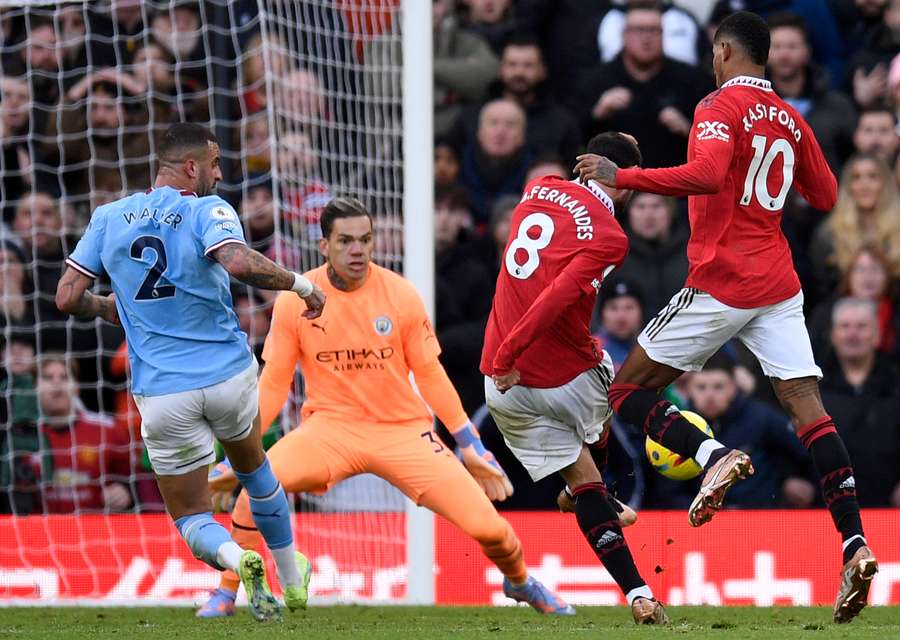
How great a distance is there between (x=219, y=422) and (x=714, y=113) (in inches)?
98.5

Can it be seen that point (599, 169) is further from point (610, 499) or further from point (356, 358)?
point (356, 358)

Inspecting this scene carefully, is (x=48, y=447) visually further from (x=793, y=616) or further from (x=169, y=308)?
(x=793, y=616)

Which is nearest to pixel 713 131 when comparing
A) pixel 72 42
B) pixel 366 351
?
pixel 366 351

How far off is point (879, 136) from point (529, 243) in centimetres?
448

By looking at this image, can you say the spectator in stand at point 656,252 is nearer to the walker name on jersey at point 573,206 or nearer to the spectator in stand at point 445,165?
the spectator in stand at point 445,165

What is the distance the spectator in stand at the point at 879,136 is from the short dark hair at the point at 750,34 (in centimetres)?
403

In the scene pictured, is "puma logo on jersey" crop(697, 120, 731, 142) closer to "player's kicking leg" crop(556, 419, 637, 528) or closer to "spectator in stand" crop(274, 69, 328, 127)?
"player's kicking leg" crop(556, 419, 637, 528)

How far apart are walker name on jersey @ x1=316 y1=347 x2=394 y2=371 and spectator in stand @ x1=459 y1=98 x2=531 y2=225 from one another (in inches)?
108

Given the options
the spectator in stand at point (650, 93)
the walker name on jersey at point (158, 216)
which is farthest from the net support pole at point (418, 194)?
the walker name on jersey at point (158, 216)

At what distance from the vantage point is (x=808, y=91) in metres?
10.9

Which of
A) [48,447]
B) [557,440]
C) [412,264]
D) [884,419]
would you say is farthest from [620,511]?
[48,447]

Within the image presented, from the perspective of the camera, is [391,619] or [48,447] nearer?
[391,619]

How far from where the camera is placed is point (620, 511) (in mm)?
7422

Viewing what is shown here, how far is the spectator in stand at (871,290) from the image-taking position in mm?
10531
